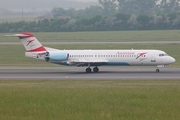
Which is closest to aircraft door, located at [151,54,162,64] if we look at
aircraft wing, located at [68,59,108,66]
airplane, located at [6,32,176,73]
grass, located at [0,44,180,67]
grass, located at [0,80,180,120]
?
airplane, located at [6,32,176,73]

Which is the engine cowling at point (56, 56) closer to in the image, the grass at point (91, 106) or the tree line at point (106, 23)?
the grass at point (91, 106)

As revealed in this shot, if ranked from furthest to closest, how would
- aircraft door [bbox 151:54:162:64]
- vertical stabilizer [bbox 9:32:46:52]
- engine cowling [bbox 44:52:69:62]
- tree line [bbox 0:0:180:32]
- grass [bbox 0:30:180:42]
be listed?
tree line [bbox 0:0:180:32], grass [bbox 0:30:180:42], vertical stabilizer [bbox 9:32:46:52], engine cowling [bbox 44:52:69:62], aircraft door [bbox 151:54:162:64]

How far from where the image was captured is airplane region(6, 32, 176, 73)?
46.0 meters

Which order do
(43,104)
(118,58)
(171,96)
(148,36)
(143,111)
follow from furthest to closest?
1. (148,36)
2. (118,58)
3. (171,96)
4. (43,104)
5. (143,111)

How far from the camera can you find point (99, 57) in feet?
154

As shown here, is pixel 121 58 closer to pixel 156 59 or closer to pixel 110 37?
pixel 156 59

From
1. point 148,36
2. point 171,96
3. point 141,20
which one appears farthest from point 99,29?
point 171,96

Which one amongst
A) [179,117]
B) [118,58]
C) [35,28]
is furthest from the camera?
[35,28]

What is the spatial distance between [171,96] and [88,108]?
4985 millimetres

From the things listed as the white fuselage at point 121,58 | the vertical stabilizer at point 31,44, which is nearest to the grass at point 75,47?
the vertical stabilizer at point 31,44

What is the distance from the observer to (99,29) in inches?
4385

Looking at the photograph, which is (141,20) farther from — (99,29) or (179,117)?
(179,117)

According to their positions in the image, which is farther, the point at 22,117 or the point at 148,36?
the point at 148,36

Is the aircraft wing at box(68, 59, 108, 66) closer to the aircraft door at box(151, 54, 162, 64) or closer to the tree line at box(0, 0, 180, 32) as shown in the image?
the aircraft door at box(151, 54, 162, 64)
